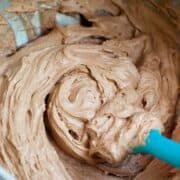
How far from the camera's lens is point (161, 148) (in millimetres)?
1334

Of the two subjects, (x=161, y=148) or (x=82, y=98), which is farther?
(x=82, y=98)

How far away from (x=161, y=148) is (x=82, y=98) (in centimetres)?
36

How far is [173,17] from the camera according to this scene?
1.66 meters

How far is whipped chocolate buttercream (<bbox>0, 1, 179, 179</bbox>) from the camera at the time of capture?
1456mm

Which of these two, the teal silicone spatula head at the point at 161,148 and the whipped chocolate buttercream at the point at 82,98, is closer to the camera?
the teal silicone spatula head at the point at 161,148

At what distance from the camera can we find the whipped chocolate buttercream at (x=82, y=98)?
1456mm

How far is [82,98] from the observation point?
61.3 inches

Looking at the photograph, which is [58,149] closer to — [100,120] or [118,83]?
[100,120]

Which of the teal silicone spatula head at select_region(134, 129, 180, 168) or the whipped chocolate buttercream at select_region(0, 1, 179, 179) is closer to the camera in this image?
the teal silicone spatula head at select_region(134, 129, 180, 168)

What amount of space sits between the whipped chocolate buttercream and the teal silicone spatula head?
35 mm

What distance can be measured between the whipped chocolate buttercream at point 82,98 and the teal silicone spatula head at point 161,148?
0.03m

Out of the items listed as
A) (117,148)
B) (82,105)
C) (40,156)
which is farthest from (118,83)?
(40,156)

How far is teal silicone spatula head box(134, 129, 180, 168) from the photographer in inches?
50.9

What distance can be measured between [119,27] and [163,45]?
19 centimetres
